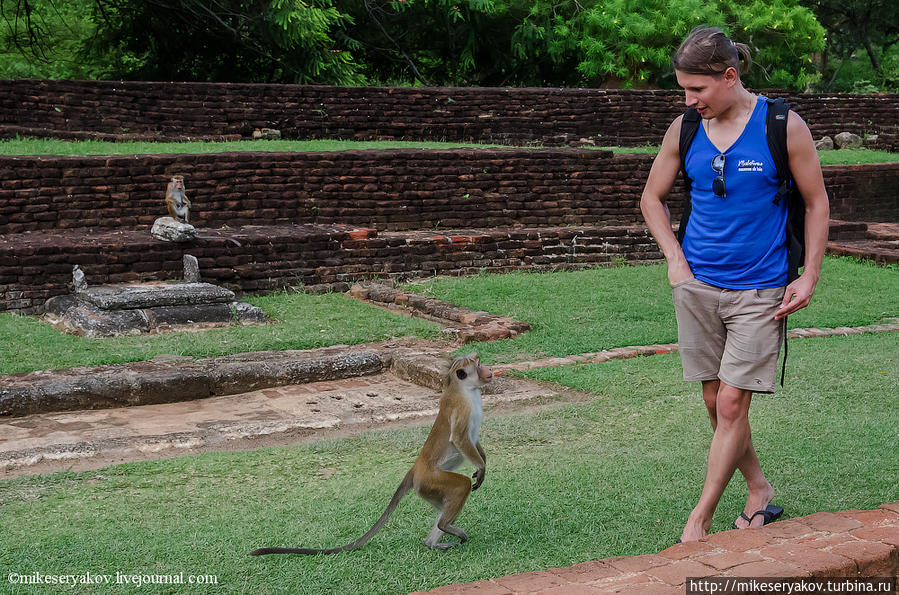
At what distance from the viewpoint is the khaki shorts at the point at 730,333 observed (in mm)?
2977

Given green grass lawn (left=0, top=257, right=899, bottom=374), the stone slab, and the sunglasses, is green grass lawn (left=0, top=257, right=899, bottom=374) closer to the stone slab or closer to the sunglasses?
the stone slab

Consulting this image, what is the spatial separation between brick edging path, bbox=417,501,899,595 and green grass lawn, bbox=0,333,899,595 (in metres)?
0.39

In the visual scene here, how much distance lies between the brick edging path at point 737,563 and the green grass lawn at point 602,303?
3.97 m

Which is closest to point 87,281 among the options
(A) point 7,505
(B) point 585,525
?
(A) point 7,505

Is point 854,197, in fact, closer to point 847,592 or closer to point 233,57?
point 233,57

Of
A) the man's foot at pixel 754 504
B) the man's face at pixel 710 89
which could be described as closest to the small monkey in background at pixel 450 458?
the man's foot at pixel 754 504

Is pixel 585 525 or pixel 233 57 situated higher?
pixel 233 57

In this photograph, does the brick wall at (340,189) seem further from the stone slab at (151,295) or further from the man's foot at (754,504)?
the man's foot at (754,504)

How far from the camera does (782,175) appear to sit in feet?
9.66

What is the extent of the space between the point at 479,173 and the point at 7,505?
A: 26.7 feet

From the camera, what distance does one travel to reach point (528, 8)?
1759 centimetres

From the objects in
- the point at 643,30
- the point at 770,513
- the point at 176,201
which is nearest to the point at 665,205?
the point at 770,513

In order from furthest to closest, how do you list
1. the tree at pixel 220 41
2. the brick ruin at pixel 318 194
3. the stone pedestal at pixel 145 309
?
1. the tree at pixel 220 41
2. the brick ruin at pixel 318 194
3. the stone pedestal at pixel 145 309

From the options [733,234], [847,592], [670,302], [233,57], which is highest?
[233,57]
